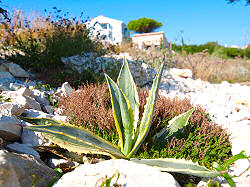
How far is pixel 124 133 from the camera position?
1948 millimetres

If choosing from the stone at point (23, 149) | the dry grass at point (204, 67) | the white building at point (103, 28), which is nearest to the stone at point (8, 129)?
the stone at point (23, 149)

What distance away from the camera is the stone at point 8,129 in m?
1.89

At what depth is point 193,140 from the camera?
7.10ft

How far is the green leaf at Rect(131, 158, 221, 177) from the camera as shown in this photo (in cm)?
139

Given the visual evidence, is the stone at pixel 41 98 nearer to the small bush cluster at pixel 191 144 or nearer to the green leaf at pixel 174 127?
the small bush cluster at pixel 191 144

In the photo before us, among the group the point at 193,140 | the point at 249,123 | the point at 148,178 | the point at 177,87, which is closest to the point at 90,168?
the point at 148,178

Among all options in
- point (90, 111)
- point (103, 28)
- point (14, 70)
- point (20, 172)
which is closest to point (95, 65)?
point (14, 70)

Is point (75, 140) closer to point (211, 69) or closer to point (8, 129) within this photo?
point (8, 129)

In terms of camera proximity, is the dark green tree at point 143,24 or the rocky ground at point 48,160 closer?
the rocky ground at point 48,160

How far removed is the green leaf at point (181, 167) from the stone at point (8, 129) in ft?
4.04

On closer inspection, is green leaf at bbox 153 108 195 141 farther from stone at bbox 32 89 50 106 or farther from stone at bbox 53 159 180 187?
stone at bbox 32 89 50 106

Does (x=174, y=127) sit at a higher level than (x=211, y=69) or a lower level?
lower

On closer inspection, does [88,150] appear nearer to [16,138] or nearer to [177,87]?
[16,138]

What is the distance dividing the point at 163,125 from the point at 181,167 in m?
0.92
